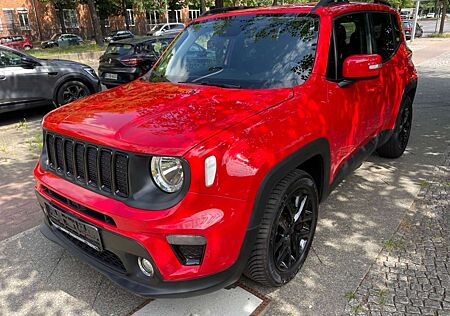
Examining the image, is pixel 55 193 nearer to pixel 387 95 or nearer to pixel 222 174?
pixel 222 174

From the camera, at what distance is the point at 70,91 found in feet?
25.7

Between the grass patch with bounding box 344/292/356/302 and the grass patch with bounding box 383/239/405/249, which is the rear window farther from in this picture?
the grass patch with bounding box 344/292/356/302

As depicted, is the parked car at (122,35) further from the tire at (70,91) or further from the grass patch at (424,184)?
the grass patch at (424,184)

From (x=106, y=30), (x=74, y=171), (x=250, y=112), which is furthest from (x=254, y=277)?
(x=106, y=30)

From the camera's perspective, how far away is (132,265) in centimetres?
221

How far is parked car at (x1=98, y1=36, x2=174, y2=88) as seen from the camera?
29.5 ft

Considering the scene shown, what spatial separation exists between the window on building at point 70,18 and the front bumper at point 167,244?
1749 inches

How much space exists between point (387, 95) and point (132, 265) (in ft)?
10.2

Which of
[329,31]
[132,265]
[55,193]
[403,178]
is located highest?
[329,31]

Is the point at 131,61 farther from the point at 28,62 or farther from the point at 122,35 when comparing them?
the point at 122,35

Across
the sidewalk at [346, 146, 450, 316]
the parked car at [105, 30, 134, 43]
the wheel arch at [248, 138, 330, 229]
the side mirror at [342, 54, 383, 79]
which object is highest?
the side mirror at [342, 54, 383, 79]

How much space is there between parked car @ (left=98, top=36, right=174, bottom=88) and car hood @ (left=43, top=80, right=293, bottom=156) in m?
6.26

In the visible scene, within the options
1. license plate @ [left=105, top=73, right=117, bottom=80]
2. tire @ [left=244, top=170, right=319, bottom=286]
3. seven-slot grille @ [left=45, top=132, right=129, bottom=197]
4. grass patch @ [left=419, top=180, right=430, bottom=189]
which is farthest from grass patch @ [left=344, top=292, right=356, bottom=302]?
license plate @ [left=105, top=73, right=117, bottom=80]

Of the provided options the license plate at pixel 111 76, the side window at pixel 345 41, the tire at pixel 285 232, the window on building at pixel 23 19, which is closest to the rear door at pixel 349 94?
the side window at pixel 345 41
